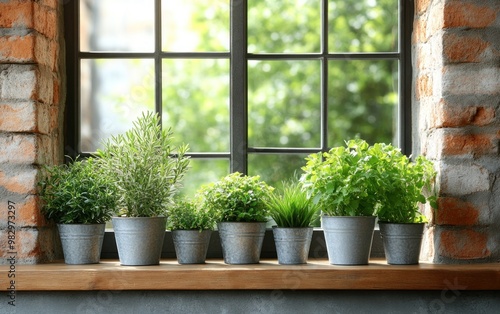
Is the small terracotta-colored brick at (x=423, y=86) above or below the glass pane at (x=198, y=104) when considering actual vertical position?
below

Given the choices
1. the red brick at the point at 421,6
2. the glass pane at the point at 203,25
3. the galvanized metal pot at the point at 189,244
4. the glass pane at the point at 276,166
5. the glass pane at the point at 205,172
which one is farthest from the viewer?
the glass pane at the point at 203,25

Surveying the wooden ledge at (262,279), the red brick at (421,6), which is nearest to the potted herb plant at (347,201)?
the wooden ledge at (262,279)

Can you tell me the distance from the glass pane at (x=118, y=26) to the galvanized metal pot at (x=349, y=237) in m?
1.37

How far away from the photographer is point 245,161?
2852mm

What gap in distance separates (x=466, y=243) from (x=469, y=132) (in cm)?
39

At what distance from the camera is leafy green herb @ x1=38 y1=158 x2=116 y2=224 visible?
2.53 m

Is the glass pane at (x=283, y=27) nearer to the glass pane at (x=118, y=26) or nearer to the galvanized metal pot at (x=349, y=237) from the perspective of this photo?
the glass pane at (x=118, y=26)

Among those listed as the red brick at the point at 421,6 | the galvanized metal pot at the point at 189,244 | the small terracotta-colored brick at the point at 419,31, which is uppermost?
the red brick at the point at 421,6

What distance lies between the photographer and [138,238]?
249cm

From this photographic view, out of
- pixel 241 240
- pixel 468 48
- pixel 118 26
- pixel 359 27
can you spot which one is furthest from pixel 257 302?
pixel 359 27

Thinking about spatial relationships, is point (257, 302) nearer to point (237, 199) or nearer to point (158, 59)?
point (237, 199)

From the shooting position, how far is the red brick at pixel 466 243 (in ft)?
8.13

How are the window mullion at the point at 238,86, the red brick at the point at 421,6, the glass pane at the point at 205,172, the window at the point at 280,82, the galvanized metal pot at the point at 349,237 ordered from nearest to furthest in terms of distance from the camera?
the galvanized metal pot at the point at 349,237
the red brick at the point at 421,6
the window mullion at the point at 238,86
the glass pane at the point at 205,172
the window at the point at 280,82

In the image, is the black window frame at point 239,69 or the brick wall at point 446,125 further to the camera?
the black window frame at point 239,69
